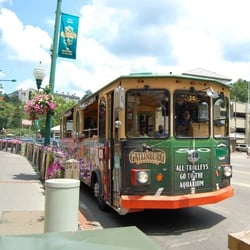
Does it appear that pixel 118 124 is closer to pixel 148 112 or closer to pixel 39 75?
pixel 148 112

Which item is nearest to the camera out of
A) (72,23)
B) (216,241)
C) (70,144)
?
(216,241)

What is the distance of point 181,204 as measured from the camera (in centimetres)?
676

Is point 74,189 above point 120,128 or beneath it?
beneath

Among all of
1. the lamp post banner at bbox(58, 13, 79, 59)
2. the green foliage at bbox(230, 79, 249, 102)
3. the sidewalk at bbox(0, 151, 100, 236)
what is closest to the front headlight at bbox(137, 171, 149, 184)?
the sidewalk at bbox(0, 151, 100, 236)

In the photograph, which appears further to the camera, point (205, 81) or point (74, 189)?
point (205, 81)

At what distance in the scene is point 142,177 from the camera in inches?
263

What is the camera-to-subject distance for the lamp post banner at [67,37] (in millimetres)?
13914

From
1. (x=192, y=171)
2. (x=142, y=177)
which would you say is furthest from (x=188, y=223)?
(x=142, y=177)

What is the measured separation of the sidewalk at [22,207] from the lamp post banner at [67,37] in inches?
191

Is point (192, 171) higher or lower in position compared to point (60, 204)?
higher

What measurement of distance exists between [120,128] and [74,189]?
2.11 meters

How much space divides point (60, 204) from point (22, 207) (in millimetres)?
3707

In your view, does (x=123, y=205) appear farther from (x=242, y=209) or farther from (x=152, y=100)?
(x=242, y=209)

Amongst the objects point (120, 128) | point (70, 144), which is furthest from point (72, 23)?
point (120, 128)
